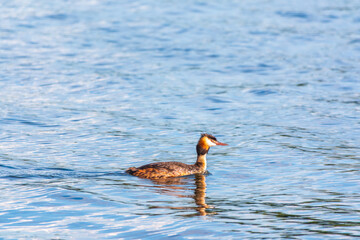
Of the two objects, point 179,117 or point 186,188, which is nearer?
point 186,188

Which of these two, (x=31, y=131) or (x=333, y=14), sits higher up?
(x=333, y=14)

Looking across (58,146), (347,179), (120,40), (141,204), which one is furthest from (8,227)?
(120,40)

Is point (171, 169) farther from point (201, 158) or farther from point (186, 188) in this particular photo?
point (201, 158)

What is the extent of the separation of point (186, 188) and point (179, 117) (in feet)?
21.1

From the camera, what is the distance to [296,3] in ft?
131

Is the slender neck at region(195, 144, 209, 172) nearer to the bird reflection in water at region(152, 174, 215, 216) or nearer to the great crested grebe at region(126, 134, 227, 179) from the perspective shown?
the great crested grebe at region(126, 134, 227, 179)

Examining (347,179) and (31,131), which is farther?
(31,131)

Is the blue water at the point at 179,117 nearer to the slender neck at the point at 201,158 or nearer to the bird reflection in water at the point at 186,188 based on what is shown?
the bird reflection in water at the point at 186,188

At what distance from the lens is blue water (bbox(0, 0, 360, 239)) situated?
12.1 metres

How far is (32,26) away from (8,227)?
24.6 m

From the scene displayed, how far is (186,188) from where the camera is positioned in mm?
14148

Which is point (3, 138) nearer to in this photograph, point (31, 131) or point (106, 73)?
point (31, 131)

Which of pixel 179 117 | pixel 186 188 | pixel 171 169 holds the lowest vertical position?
pixel 186 188

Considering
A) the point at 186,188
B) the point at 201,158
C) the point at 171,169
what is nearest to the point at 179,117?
the point at 201,158
